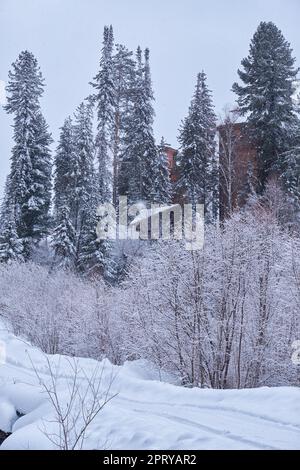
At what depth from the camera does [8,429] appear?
8.73m

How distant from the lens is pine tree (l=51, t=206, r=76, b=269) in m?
26.1

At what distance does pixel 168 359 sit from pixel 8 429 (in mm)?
3912

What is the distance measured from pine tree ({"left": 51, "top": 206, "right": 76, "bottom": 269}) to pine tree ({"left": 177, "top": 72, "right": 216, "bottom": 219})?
21.8 feet

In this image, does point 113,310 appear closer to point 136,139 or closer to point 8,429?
point 8,429

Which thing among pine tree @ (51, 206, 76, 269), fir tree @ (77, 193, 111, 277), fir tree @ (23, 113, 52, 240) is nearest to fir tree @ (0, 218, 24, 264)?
fir tree @ (23, 113, 52, 240)

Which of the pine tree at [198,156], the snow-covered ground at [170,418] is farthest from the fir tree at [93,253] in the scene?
the snow-covered ground at [170,418]

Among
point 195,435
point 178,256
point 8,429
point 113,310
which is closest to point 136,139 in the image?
point 113,310

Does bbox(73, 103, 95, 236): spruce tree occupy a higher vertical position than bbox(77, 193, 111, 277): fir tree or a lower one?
higher

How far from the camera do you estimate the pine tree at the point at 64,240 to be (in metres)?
26.1

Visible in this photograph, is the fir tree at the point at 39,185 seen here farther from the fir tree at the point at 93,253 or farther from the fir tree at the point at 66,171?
the fir tree at the point at 93,253

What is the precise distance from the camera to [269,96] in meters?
23.8

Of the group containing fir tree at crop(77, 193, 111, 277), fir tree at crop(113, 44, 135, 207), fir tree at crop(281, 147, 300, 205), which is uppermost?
fir tree at crop(113, 44, 135, 207)

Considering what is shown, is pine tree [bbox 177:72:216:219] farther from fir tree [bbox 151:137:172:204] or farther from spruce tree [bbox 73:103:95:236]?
spruce tree [bbox 73:103:95:236]

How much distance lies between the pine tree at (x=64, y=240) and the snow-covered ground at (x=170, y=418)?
16523 millimetres
